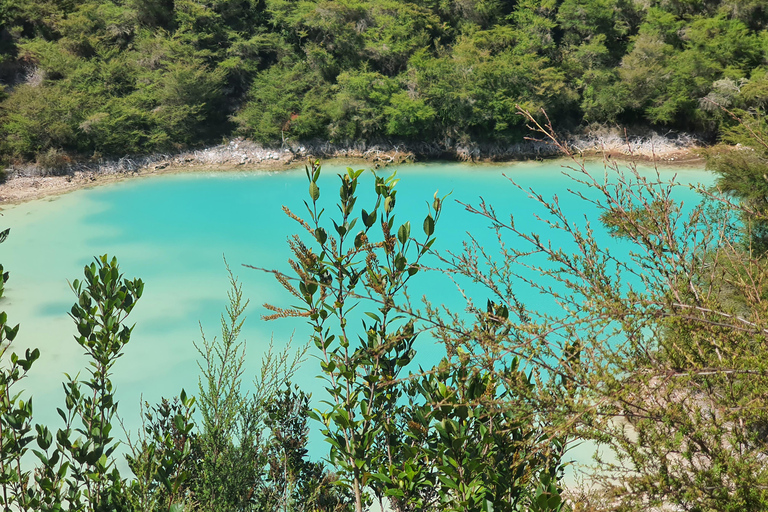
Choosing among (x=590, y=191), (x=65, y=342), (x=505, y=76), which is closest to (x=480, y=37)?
(x=505, y=76)

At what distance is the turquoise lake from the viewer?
6.53 m

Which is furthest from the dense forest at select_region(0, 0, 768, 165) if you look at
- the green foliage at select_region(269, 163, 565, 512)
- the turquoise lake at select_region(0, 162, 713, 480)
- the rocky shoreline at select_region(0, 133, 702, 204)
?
the green foliage at select_region(269, 163, 565, 512)

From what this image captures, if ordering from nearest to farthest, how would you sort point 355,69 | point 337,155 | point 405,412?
point 405,412, point 337,155, point 355,69

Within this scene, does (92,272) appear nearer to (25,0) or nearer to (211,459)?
(211,459)

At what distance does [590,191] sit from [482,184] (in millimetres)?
2029

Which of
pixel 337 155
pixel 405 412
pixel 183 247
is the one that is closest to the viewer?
pixel 405 412

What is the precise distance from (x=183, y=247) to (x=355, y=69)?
7576 mm

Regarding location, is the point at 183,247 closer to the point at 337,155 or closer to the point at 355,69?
the point at 337,155

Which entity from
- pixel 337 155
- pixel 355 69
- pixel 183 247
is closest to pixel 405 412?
pixel 183 247

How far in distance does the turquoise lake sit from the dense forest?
1501 mm

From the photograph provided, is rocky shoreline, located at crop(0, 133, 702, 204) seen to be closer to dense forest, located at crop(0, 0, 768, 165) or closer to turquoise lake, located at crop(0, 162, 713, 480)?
dense forest, located at crop(0, 0, 768, 165)

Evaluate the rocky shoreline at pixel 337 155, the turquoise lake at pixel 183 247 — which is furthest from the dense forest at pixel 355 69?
the turquoise lake at pixel 183 247

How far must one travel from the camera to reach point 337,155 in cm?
1422

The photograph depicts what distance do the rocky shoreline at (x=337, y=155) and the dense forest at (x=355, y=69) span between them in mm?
279
